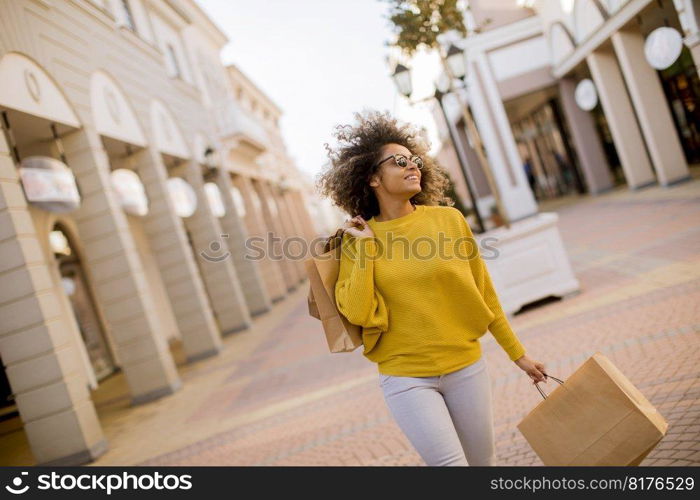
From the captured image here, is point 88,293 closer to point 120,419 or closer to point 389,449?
point 120,419

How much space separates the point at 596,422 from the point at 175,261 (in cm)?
1180

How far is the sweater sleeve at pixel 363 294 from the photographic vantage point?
88.7 inches

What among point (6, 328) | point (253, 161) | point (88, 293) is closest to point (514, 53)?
point (253, 161)

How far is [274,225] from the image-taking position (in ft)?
84.3

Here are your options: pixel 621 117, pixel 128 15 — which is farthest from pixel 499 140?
pixel 128 15

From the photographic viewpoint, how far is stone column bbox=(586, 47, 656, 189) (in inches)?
608

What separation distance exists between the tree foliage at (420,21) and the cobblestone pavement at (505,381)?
193 inches

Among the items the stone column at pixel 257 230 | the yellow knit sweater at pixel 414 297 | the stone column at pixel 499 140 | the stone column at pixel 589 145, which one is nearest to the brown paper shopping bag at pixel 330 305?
the yellow knit sweater at pixel 414 297

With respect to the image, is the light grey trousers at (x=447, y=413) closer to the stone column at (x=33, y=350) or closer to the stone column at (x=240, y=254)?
the stone column at (x=33, y=350)

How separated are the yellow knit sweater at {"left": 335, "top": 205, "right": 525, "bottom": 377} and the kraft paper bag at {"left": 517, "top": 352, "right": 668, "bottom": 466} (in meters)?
0.44

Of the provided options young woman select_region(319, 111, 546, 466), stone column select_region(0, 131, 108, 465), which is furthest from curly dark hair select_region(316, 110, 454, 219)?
stone column select_region(0, 131, 108, 465)

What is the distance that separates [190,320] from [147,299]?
3.24m
